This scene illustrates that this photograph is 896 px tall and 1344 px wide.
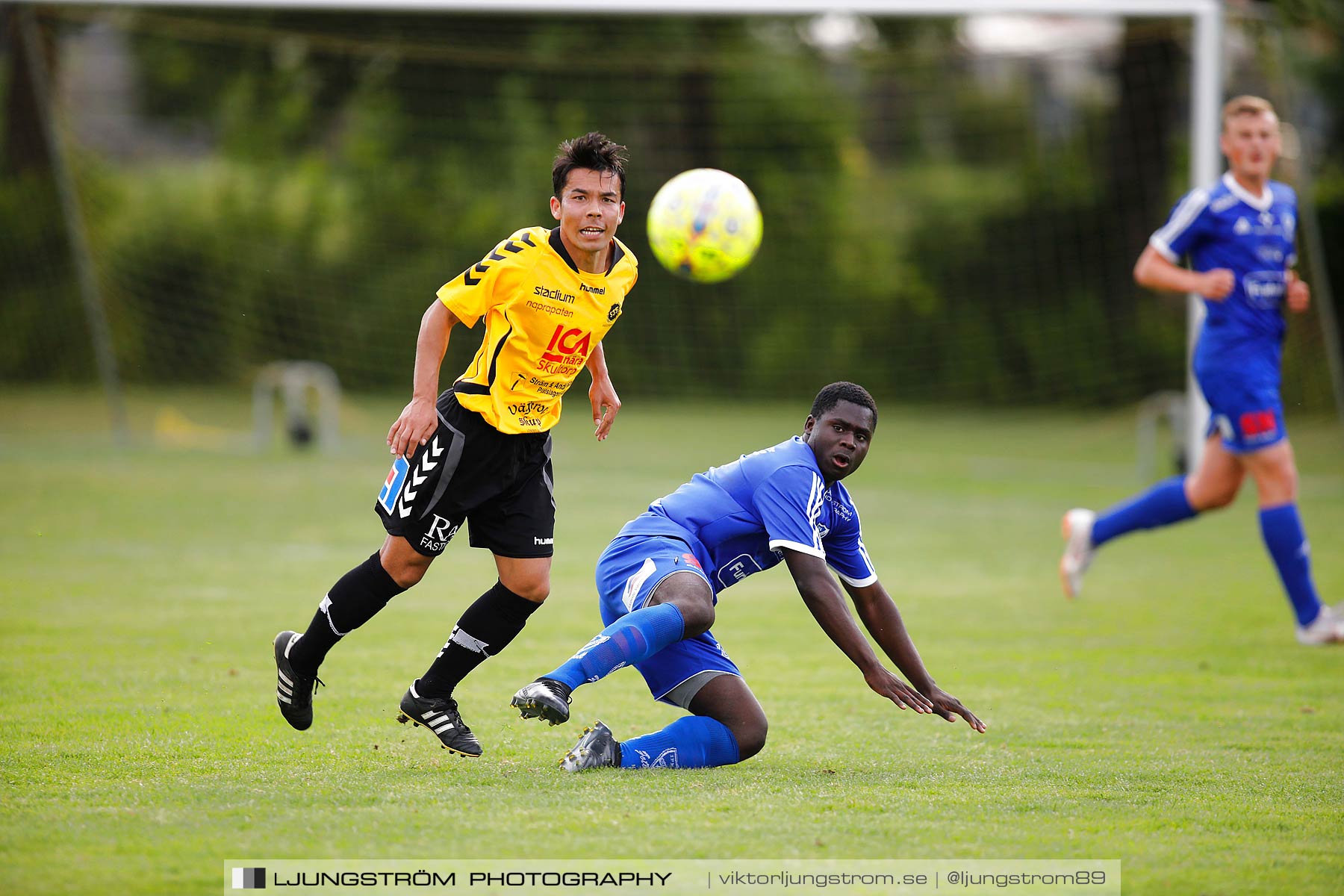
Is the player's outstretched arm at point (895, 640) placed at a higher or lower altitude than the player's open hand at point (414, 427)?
lower

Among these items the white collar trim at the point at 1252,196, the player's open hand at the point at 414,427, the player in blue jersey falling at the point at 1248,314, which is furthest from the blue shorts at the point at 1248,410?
the player's open hand at the point at 414,427

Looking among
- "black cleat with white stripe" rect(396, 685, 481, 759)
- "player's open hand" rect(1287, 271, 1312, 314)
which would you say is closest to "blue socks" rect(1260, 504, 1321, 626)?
"player's open hand" rect(1287, 271, 1312, 314)

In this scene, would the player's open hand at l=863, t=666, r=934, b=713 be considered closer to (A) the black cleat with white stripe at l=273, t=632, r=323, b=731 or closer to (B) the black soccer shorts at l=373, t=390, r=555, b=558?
(B) the black soccer shorts at l=373, t=390, r=555, b=558

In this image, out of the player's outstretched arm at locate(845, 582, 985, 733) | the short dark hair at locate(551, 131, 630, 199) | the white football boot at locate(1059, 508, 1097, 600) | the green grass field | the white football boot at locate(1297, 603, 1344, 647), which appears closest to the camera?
the green grass field

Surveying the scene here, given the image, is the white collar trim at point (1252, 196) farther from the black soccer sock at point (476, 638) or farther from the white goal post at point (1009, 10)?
the black soccer sock at point (476, 638)

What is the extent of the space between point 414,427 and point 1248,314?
4617mm

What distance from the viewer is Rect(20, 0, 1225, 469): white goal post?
11617 millimetres

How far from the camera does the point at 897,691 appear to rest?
414 centimetres

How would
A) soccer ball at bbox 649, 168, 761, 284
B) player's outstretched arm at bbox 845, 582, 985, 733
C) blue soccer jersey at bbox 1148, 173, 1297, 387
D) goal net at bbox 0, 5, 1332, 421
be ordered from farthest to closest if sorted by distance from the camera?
goal net at bbox 0, 5, 1332, 421 < blue soccer jersey at bbox 1148, 173, 1297, 387 < soccer ball at bbox 649, 168, 761, 284 < player's outstretched arm at bbox 845, 582, 985, 733

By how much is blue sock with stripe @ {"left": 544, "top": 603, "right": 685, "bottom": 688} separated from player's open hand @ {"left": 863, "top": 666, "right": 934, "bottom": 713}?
62 cm

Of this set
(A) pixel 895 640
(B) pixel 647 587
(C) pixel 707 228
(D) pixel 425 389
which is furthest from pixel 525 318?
(C) pixel 707 228

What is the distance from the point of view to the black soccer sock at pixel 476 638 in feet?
15.4

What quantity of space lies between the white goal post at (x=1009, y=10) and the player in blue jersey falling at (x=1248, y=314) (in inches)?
147

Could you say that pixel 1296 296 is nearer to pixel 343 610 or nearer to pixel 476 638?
pixel 476 638
